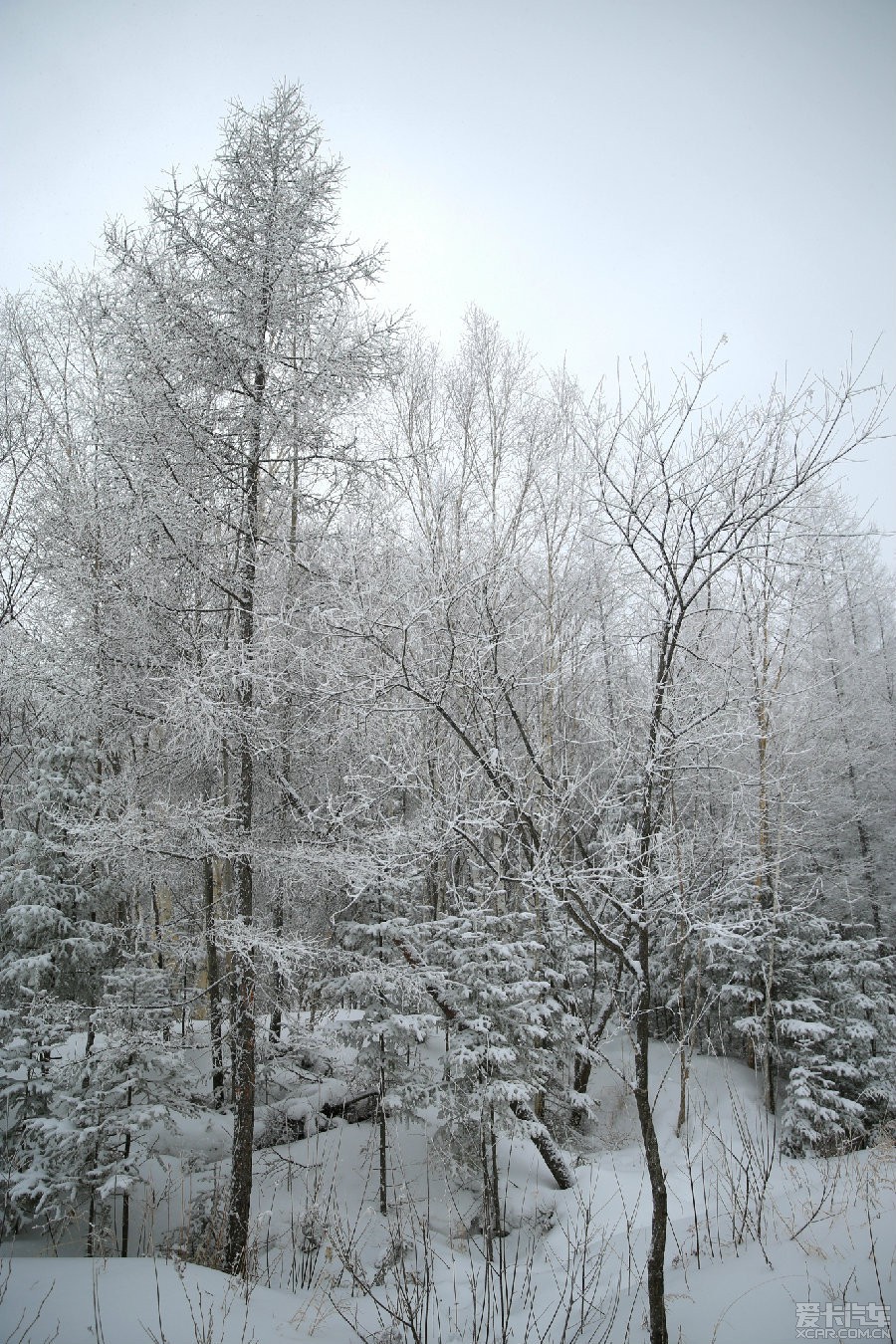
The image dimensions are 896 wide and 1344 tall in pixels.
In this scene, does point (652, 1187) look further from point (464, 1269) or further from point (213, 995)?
point (213, 995)

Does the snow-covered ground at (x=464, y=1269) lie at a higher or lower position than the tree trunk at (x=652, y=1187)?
lower

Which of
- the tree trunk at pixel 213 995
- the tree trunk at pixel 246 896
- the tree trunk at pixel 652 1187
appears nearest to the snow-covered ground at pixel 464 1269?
the tree trunk at pixel 652 1187

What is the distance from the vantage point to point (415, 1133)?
8.16 metres

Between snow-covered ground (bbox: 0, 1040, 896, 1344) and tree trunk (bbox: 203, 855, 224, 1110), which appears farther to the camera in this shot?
tree trunk (bbox: 203, 855, 224, 1110)

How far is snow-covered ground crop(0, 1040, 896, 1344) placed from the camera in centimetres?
315

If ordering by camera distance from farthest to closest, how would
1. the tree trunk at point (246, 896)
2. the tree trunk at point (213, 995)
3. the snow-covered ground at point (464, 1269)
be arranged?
the tree trunk at point (213, 995) < the tree trunk at point (246, 896) < the snow-covered ground at point (464, 1269)

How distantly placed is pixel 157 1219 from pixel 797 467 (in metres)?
8.15

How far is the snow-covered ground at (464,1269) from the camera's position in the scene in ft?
10.3

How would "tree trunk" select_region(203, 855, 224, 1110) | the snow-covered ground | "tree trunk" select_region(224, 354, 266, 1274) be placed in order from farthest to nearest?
"tree trunk" select_region(203, 855, 224, 1110)
"tree trunk" select_region(224, 354, 266, 1274)
the snow-covered ground

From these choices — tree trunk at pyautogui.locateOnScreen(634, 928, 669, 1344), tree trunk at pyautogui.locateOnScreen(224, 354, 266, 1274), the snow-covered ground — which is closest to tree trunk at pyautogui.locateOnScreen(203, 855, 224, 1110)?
the snow-covered ground

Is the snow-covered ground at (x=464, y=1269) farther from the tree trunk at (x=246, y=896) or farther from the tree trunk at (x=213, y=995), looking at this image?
the tree trunk at (x=213, y=995)

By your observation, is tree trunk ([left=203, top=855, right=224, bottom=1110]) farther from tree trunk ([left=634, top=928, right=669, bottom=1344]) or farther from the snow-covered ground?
tree trunk ([left=634, top=928, right=669, bottom=1344])

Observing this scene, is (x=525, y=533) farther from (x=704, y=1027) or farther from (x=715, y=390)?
(x=704, y=1027)

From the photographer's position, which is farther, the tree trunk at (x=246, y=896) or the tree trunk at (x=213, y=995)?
the tree trunk at (x=213, y=995)
